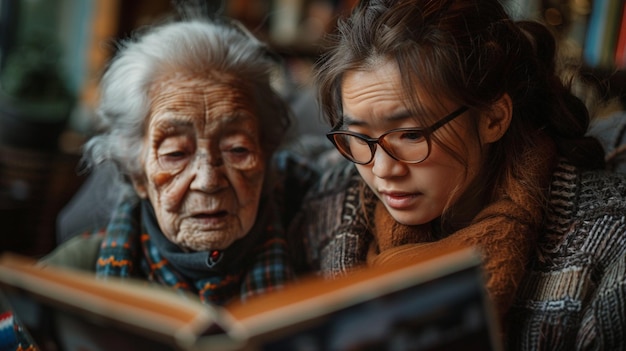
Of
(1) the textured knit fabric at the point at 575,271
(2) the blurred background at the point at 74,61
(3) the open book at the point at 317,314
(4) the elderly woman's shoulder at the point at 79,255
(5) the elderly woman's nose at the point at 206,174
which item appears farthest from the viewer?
(2) the blurred background at the point at 74,61

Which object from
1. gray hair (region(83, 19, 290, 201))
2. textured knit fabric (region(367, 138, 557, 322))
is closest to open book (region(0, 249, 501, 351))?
textured knit fabric (region(367, 138, 557, 322))

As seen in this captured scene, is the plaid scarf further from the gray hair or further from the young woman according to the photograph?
the young woman

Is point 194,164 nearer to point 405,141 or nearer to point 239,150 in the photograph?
point 239,150

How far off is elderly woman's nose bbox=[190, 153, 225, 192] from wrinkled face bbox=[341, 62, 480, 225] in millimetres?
280

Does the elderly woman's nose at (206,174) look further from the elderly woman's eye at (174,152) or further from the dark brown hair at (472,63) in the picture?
the dark brown hair at (472,63)

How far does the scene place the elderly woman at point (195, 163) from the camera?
128cm

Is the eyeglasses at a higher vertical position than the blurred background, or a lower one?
higher

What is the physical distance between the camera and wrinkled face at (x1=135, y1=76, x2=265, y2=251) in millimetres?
1269

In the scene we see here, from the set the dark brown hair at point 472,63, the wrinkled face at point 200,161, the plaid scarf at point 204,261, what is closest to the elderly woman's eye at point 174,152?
the wrinkled face at point 200,161

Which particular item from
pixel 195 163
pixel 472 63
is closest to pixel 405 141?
pixel 472 63

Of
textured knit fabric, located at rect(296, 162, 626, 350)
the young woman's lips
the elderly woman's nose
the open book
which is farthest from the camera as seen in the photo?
the elderly woman's nose

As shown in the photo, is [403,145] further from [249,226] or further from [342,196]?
[249,226]

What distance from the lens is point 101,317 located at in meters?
0.78

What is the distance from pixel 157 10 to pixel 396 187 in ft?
9.00
